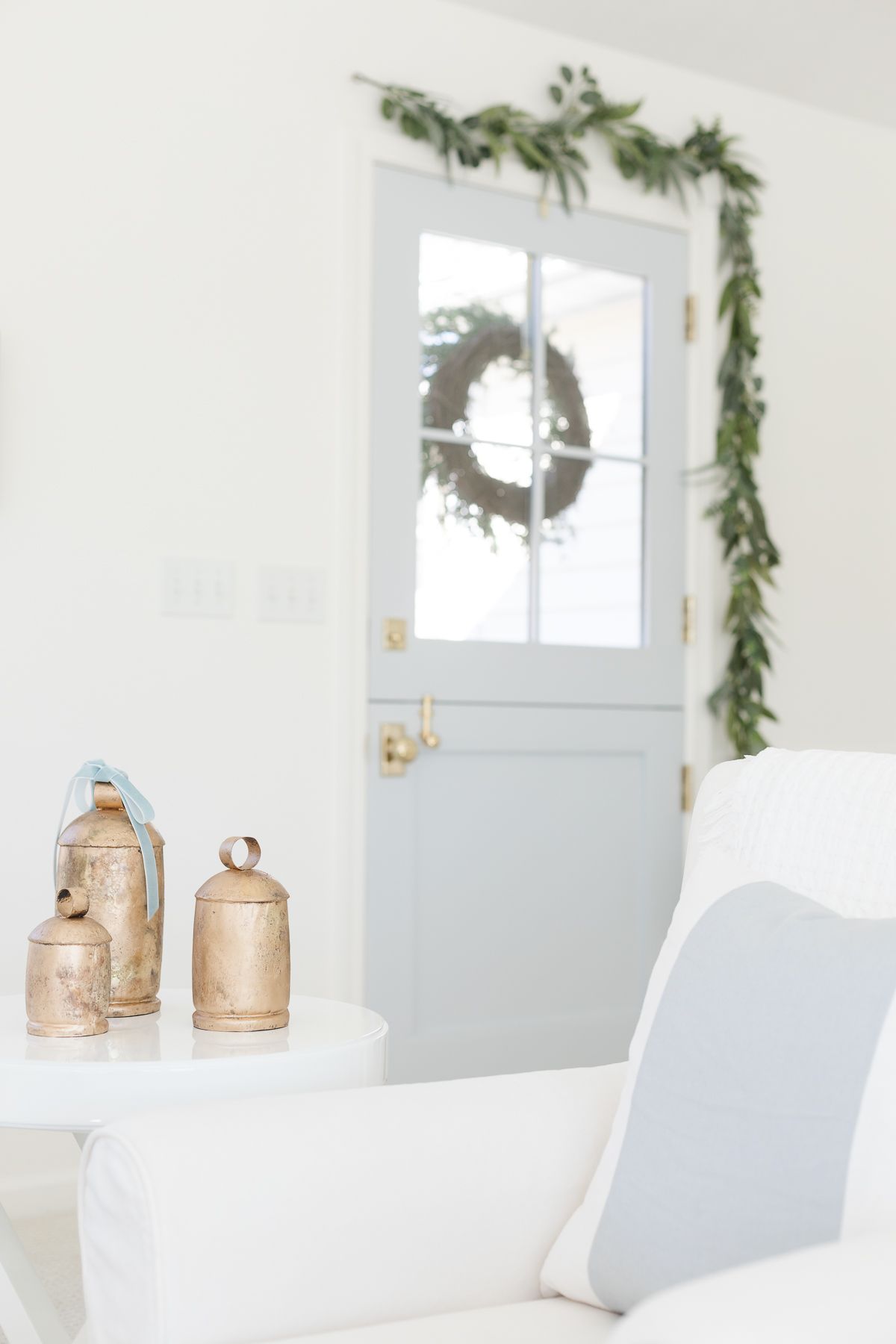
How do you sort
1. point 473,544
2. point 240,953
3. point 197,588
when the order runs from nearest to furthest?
point 240,953 < point 197,588 < point 473,544

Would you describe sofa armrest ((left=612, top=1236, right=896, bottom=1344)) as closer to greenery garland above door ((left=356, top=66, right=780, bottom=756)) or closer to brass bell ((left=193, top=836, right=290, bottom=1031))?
brass bell ((left=193, top=836, right=290, bottom=1031))

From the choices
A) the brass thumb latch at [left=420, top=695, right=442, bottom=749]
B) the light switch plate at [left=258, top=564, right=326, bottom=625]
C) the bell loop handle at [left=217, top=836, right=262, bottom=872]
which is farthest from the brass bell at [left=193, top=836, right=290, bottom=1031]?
the brass thumb latch at [left=420, top=695, right=442, bottom=749]

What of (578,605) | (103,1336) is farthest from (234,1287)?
(578,605)

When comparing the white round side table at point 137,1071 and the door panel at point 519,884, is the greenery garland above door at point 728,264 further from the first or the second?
the white round side table at point 137,1071

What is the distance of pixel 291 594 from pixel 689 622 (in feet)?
3.31

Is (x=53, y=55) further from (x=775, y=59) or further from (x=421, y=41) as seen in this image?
(x=775, y=59)

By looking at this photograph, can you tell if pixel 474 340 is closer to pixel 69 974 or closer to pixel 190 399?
pixel 190 399

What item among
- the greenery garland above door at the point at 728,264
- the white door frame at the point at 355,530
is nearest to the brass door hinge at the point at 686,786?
the greenery garland above door at the point at 728,264

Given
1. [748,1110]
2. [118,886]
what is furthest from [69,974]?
[748,1110]

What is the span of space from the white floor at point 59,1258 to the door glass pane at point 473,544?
52.4 inches

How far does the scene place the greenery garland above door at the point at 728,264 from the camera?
3.05 metres

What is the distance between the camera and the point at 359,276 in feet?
9.37

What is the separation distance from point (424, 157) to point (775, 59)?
967mm

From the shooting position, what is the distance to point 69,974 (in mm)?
1344
